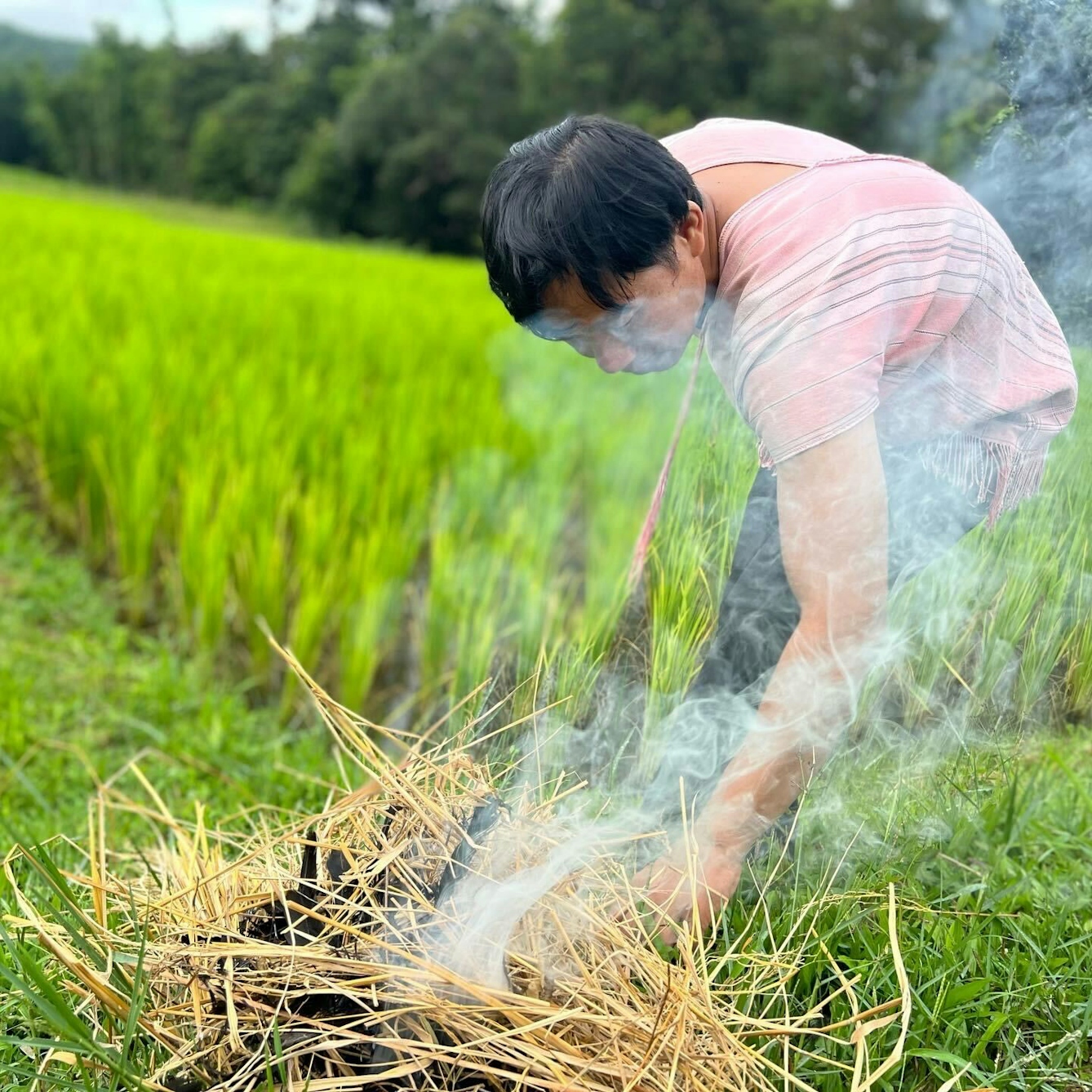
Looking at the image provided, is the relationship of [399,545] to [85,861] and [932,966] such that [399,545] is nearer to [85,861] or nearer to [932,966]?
[85,861]

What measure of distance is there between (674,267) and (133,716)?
5.64 ft

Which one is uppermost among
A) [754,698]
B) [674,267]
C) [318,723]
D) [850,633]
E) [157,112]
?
[157,112]

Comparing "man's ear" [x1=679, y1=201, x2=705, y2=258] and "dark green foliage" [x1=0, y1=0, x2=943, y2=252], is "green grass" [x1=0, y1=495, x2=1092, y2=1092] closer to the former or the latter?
"man's ear" [x1=679, y1=201, x2=705, y2=258]

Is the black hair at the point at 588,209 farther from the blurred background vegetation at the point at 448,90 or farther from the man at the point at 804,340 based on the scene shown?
the blurred background vegetation at the point at 448,90

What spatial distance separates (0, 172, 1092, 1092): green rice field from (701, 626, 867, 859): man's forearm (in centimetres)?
10

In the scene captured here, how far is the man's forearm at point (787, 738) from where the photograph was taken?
1.07m

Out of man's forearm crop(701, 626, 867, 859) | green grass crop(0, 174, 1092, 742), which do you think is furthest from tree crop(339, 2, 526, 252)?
man's forearm crop(701, 626, 867, 859)

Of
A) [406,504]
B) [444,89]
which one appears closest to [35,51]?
[444,89]

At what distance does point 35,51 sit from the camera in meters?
45.0

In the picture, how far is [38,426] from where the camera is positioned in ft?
10.4

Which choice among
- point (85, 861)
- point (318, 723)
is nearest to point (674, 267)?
point (85, 861)

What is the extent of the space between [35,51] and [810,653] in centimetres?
5419

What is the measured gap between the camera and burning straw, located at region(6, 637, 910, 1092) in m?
1.02

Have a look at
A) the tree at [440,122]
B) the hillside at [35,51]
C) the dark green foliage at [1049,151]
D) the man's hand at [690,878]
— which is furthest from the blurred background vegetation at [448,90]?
the hillside at [35,51]
